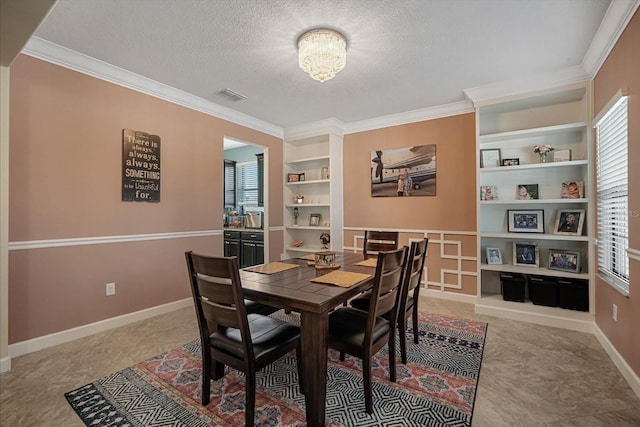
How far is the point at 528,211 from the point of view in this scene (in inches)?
130

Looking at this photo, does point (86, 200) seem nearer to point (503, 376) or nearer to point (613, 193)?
A: point (503, 376)

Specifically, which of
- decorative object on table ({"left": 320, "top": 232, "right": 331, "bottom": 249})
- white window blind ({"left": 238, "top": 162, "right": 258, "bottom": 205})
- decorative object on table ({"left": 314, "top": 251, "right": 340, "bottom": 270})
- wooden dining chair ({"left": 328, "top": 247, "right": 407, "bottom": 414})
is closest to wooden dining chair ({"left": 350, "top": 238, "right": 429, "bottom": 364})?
wooden dining chair ({"left": 328, "top": 247, "right": 407, "bottom": 414})

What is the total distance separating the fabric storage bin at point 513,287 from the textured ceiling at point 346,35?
2.12 metres

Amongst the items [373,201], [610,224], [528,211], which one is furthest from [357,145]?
[610,224]

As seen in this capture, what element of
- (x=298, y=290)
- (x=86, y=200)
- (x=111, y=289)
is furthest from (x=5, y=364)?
(x=298, y=290)

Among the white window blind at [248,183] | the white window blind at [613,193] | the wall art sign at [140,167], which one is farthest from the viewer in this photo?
the white window blind at [248,183]

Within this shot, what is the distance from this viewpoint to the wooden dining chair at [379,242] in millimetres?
2957

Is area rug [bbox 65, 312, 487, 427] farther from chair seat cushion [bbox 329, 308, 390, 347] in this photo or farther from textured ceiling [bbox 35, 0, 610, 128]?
textured ceiling [bbox 35, 0, 610, 128]

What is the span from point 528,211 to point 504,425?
8.21 ft

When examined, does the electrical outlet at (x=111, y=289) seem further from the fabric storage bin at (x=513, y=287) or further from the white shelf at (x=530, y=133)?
the white shelf at (x=530, y=133)

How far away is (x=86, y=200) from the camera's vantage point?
2.66 metres

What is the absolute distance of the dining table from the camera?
1434 millimetres

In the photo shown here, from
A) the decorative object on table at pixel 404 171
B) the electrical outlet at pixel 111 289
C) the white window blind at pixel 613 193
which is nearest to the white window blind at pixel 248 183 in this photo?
the decorative object on table at pixel 404 171

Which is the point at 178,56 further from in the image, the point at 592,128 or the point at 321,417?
the point at 592,128
